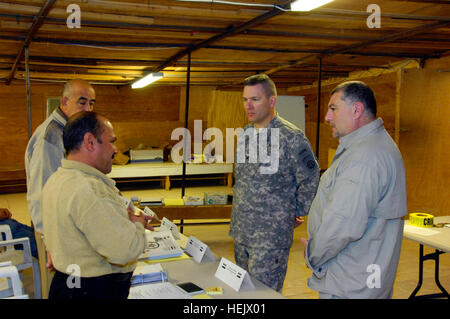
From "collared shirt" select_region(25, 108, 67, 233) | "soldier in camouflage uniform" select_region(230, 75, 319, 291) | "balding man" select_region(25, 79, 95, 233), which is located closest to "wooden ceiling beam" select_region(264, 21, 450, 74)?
"soldier in camouflage uniform" select_region(230, 75, 319, 291)

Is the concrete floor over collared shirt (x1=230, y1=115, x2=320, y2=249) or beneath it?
beneath

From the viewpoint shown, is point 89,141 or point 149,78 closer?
point 89,141

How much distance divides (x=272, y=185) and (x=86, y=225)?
1.49 meters

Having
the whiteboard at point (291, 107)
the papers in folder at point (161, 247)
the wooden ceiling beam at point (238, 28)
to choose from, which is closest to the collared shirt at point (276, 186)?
the papers in folder at point (161, 247)

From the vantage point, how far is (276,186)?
2.82 m

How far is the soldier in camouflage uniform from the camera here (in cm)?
279

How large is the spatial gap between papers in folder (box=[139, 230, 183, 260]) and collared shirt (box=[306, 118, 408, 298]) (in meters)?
1.01

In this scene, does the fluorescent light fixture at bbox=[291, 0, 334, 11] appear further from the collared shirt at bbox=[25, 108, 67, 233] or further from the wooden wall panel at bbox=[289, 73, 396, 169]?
the wooden wall panel at bbox=[289, 73, 396, 169]

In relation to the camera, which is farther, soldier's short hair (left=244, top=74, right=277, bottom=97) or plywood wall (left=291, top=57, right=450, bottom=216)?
plywood wall (left=291, top=57, right=450, bottom=216)

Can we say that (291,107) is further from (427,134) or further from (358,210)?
(358,210)

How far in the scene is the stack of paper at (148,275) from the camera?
7.29 feet

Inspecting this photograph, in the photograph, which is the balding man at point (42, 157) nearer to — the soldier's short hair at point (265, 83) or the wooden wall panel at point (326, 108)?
the soldier's short hair at point (265, 83)

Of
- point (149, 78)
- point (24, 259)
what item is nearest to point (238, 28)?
point (24, 259)
